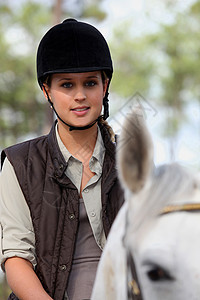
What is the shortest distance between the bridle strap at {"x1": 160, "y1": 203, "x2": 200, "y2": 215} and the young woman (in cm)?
88

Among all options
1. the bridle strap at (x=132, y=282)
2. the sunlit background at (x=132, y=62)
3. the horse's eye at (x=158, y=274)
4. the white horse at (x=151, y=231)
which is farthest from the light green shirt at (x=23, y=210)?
the sunlit background at (x=132, y=62)

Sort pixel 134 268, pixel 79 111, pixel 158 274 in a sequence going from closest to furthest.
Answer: pixel 158 274 < pixel 134 268 < pixel 79 111

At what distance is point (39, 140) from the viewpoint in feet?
7.89

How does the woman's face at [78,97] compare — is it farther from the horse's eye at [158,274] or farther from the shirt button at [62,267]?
the horse's eye at [158,274]

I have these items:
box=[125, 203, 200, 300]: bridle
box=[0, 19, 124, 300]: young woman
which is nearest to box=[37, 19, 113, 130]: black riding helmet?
box=[0, 19, 124, 300]: young woman

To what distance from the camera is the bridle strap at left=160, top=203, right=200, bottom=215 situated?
1255mm

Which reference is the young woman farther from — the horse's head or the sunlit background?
the sunlit background

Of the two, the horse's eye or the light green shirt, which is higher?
the light green shirt

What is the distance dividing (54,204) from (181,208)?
0.96 meters

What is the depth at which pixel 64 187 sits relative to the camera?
7.06 feet

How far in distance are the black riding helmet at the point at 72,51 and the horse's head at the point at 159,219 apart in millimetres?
882

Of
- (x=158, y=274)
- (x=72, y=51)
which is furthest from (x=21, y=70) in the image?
(x=158, y=274)

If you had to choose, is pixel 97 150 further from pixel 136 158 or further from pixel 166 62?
pixel 166 62

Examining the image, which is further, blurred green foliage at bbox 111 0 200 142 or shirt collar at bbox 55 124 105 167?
blurred green foliage at bbox 111 0 200 142
